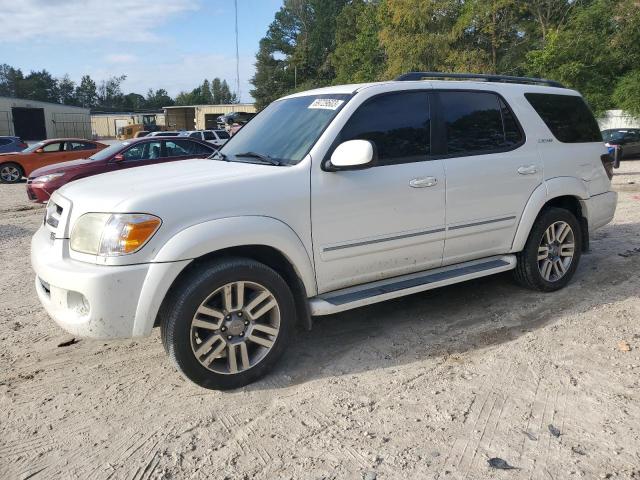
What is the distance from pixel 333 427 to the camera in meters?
3.01

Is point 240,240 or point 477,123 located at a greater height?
point 477,123

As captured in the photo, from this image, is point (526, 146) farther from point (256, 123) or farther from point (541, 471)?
point (541, 471)

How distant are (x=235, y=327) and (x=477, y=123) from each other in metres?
2.63

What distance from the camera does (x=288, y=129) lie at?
162 inches

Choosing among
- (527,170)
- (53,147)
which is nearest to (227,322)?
(527,170)

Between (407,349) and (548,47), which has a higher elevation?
(548,47)

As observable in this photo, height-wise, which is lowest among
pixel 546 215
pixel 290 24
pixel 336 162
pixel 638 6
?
pixel 546 215

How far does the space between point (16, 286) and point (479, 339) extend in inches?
185

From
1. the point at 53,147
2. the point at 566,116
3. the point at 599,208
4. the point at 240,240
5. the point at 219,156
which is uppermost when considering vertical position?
the point at 566,116

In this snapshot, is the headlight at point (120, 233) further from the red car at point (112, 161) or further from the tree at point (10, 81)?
the tree at point (10, 81)

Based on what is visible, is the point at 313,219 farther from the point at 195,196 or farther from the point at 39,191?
the point at 39,191

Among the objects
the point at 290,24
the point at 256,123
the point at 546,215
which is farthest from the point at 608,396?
the point at 290,24

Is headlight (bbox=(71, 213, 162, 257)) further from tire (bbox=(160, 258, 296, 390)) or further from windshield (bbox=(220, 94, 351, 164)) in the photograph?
windshield (bbox=(220, 94, 351, 164))

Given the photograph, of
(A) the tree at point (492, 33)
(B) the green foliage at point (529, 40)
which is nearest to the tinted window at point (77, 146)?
(B) the green foliage at point (529, 40)
